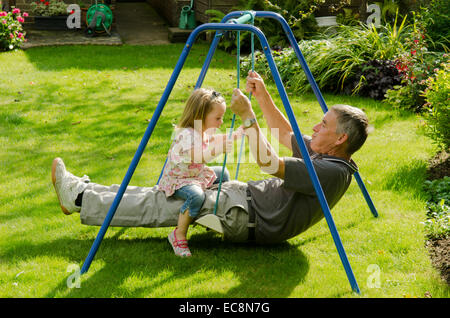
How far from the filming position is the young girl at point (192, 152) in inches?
140

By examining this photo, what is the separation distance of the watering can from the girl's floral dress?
864 cm

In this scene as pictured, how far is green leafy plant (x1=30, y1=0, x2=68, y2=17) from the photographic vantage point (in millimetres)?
11711

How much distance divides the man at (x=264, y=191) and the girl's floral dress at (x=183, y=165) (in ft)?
0.33

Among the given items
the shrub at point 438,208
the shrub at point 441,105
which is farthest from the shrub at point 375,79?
the shrub at point 438,208

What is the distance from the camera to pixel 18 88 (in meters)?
7.58

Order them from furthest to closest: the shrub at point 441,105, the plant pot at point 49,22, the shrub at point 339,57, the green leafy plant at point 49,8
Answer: the green leafy plant at point 49,8
the plant pot at point 49,22
the shrub at point 339,57
the shrub at point 441,105

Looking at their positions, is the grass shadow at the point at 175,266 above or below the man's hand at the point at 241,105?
below

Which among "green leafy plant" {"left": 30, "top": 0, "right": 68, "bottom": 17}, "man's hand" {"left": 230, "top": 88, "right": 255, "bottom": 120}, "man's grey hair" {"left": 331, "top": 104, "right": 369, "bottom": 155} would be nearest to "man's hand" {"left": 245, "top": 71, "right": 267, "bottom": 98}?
"man's hand" {"left": 230, "top": 88, "right": 255, "bottom": 120}

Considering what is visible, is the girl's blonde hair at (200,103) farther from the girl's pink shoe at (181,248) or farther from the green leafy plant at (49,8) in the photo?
the green leafy plant at (49,8)

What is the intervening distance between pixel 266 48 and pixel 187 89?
470cm

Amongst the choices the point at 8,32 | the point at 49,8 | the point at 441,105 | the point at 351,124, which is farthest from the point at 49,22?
the point at 351,124

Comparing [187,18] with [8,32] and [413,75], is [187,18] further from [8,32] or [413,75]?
[413,75]

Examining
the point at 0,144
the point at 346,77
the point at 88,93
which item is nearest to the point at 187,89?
the point at 88,93
